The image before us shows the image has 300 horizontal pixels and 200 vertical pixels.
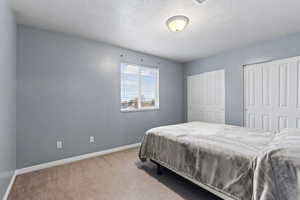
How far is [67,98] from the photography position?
277 centimetres

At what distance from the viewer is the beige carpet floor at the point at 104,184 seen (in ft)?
5.79

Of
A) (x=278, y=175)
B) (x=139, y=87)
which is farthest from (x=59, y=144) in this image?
(x=278, y=175)

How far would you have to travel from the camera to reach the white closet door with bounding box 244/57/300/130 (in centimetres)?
272

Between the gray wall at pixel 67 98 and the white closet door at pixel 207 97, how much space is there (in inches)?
72.2

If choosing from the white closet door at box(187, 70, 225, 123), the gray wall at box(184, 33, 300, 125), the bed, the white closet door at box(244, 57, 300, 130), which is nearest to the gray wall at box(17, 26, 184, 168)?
the bed

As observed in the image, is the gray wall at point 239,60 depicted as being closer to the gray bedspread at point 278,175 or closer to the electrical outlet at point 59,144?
the gray bedspread at point 278,175

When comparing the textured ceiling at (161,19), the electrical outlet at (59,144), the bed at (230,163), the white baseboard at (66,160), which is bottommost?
the white baseboard at (66,160)

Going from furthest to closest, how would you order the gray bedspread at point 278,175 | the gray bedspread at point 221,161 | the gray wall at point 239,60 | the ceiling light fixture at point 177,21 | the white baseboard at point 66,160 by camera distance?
1. the gray wall at point 239,60
2. the white baseboard at point 66,160
3. the ceiling light fixture at point 177,21
4. the gray bedspread at point 221,161
5. the gray bedspread at point 278,175

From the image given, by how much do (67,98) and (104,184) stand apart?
172 centimetres

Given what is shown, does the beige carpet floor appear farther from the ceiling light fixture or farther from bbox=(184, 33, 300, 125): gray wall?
bbox=(184, 33, 300, 125): gray wall

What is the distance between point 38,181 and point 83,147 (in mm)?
910

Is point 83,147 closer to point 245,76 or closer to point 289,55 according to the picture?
point 245,76

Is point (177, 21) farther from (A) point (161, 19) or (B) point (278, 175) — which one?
(B) point (278, 175)

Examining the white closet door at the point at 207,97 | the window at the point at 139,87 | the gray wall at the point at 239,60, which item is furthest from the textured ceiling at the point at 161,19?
the white closet door at the point at 207,97
